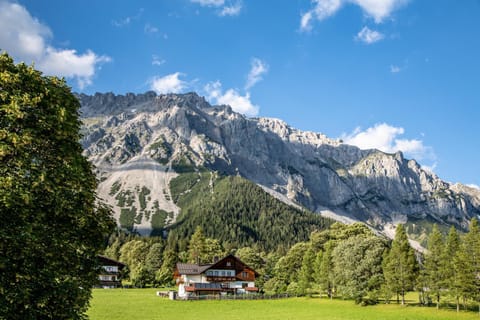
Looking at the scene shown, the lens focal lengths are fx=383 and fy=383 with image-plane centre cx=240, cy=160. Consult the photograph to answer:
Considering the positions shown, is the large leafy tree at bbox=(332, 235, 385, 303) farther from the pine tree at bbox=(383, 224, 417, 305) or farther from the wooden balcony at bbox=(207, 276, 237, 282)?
the wooden balcony at bbox=(207, 276, 237, 282)

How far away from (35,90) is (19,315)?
9.81 meters

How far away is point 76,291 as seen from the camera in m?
16.0

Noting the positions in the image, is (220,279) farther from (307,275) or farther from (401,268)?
(401,268)

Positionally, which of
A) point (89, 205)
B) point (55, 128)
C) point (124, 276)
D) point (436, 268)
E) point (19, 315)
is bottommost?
point (124, 276)

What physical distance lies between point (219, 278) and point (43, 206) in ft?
297

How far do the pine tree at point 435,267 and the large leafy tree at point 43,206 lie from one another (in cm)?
6127

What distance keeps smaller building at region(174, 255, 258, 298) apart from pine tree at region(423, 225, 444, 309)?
1953 inches

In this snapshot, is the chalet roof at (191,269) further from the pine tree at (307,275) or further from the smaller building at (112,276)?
the smaller building at (112,276)

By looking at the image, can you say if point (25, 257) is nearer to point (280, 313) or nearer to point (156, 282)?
point (280, 313)

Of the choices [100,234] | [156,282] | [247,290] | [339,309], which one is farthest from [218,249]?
[100,234]

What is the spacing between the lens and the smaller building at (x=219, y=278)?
3784 inches

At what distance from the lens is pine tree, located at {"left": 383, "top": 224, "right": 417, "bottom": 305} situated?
2655 inches

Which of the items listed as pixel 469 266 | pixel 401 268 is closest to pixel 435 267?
pixel 401 268

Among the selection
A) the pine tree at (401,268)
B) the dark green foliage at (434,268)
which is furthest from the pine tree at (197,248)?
the dark green foliage at (434,268)
